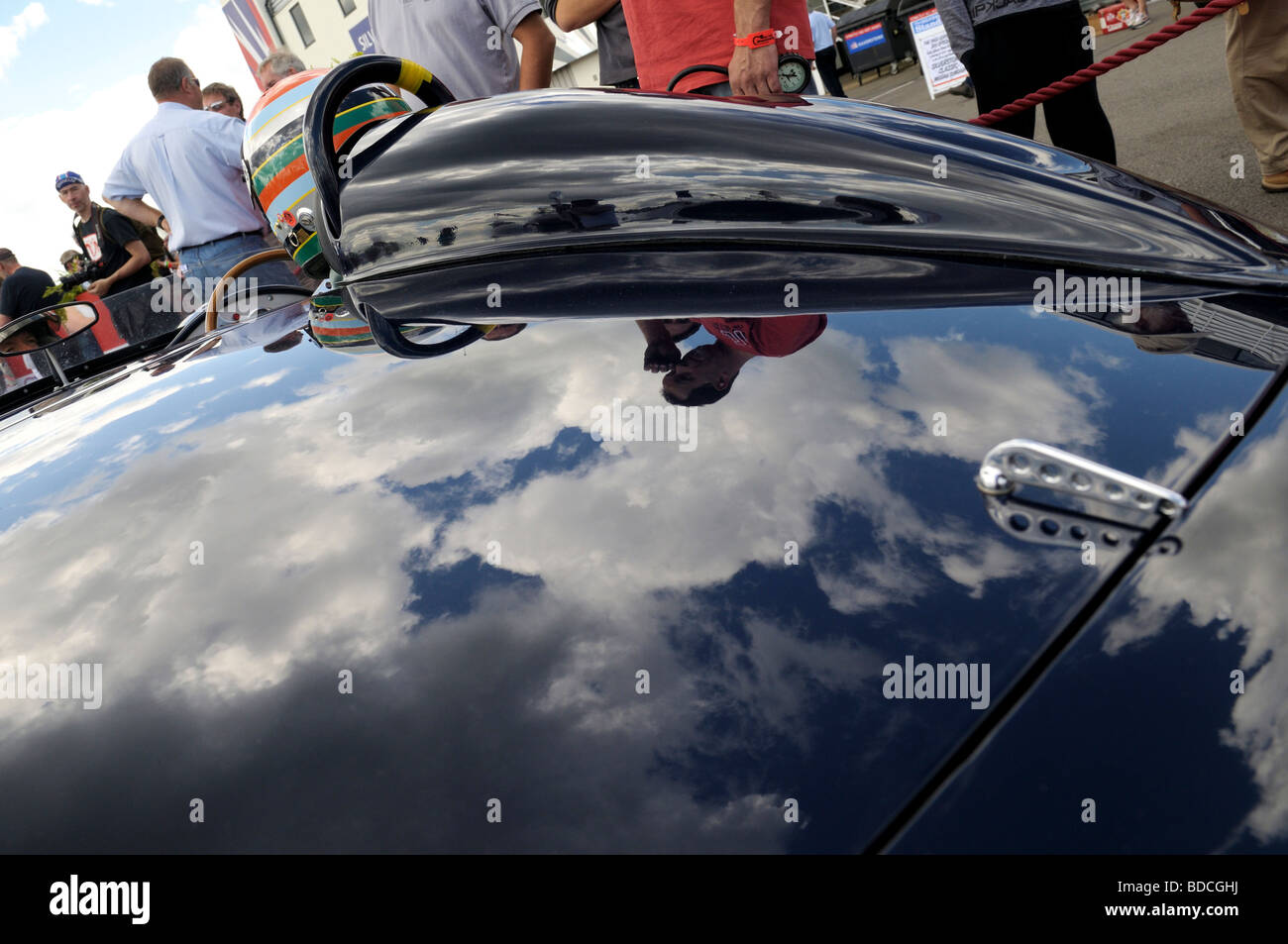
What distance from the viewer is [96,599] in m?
0.74

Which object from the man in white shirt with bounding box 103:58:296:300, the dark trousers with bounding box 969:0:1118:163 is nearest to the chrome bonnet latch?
the dark trousers with bounding box 969:0:1118:163

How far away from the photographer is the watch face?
90.5 inches

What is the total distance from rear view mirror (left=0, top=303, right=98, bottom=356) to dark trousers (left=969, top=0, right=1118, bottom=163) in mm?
2862

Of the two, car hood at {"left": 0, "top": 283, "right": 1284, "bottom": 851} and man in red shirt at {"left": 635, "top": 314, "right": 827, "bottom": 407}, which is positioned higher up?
man in red shirt at {"left": 635, "top": 314, "right": 827, "bottom": 407}

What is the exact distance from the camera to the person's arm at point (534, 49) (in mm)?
3273

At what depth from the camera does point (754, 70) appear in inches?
88.7

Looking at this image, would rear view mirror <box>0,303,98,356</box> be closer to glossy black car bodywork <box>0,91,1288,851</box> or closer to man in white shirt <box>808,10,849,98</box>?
glossy black car bodywork <box>0,91,1288,851</box>

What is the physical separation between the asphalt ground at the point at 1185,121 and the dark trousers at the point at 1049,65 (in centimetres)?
25

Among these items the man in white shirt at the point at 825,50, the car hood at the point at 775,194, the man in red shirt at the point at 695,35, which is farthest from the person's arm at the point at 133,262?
the man in white shirt at the point at 825,50

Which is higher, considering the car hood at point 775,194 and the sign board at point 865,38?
the car hood at point 775,194

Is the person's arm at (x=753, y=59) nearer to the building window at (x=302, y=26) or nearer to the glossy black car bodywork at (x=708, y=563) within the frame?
the glossy black car bodywork at (x=708, y=563)

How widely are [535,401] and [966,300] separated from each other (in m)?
0.40
